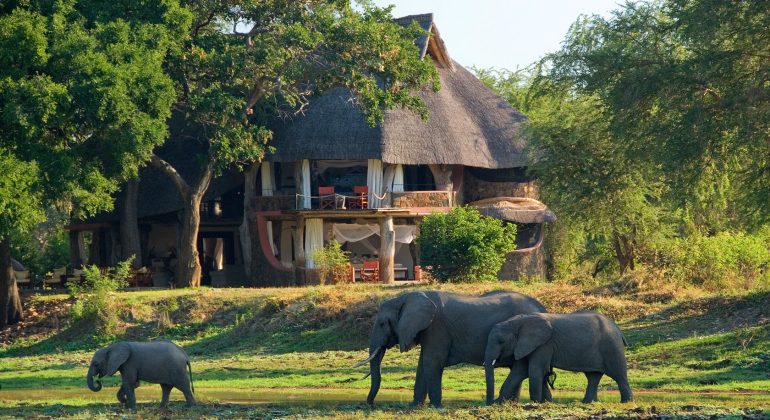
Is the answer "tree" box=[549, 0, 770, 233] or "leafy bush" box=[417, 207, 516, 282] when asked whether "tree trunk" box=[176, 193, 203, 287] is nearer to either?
"leafy bush" box=[417, 207, 516, 282]

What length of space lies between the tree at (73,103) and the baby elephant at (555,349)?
17.0 meters

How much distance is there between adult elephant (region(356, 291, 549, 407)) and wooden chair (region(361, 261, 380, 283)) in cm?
2397

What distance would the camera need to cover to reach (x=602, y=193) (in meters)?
42.4

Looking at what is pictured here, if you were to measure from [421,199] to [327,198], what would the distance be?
3.46 m

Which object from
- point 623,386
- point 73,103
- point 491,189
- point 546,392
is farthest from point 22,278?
point 623,386

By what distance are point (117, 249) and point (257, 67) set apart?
41.9ft

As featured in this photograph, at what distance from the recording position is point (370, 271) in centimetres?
4603

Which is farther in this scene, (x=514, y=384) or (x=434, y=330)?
(x=434, y=330)

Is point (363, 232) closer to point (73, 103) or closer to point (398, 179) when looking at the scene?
point (398, 179)

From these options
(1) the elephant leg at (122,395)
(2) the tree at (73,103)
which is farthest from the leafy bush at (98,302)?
(1) the elephant leg at (122,395)

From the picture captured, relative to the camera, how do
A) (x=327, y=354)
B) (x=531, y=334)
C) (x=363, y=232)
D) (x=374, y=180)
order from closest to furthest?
(x=531, y=334), (x=327, y=354), (x=374, y=180), (x=363, y=232)

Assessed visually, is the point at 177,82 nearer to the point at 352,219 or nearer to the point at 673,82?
the point at 352,219

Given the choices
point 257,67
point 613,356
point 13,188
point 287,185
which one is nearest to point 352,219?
point 287,185

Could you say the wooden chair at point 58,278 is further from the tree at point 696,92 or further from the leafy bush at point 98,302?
the tree at point 696,92
